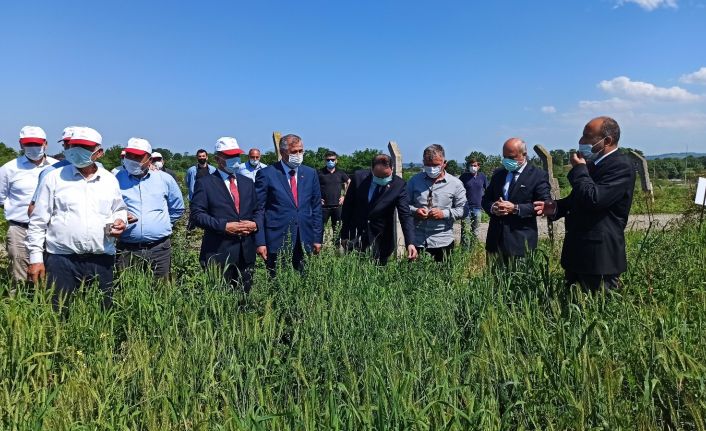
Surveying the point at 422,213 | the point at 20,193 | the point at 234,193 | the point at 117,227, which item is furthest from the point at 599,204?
the point at 20,193

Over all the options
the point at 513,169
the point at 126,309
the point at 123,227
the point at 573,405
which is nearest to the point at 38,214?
the point at 123,227

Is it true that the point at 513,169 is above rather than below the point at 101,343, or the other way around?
above

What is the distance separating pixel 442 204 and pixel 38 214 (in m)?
3.55

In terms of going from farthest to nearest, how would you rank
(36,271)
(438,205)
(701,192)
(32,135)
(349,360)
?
(701,192), (438,205), (32,135), (36,271), (349,360)

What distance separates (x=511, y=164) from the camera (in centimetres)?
471

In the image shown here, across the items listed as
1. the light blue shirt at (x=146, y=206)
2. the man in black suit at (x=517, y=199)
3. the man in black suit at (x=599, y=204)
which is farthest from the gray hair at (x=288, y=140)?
the man in black suit at (x=599, y=204)

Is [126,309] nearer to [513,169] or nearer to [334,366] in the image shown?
[334,366]

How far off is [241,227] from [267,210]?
519 mm

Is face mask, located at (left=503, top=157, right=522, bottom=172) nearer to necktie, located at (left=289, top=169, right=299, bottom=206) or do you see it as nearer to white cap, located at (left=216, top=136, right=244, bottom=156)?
necktie, located at (left=289, top=169, right=299, bottom=206)

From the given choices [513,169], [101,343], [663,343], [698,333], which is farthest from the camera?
[513,169]

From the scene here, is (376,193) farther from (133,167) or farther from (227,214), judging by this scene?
(133,167)

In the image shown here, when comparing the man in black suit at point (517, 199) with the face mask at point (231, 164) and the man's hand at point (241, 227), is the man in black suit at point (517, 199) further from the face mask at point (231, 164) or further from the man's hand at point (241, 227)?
the face mask at point (231, 164)

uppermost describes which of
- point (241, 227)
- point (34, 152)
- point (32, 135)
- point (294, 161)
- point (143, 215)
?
point (32, 135)

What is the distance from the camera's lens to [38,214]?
3537mm
